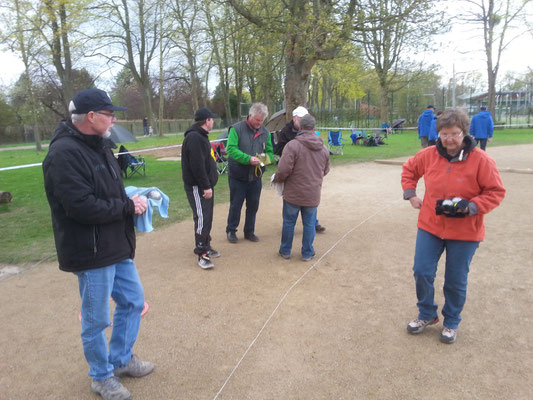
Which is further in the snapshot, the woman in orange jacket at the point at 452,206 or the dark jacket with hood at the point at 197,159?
the dark jacket with hood at the point at 197,159

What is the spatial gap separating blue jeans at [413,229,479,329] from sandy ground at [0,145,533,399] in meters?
0.30

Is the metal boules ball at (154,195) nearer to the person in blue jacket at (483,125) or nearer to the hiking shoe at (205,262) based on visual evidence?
the hiking shoe at (205,262)

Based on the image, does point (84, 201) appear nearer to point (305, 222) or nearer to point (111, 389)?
point (111, 389)

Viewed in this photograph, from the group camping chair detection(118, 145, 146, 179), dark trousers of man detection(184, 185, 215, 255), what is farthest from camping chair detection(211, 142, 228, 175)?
dark trousers of man detection(184, 185, 215, 255)

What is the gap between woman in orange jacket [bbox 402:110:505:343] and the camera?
2.74 metres

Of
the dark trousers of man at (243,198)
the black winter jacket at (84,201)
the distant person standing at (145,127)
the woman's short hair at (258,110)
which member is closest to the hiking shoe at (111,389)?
the black winter jacket at (84,201)

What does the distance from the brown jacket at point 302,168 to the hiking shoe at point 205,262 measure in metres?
1.19

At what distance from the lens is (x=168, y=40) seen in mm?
28781

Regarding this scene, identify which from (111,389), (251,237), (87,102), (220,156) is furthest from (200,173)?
(220,156)

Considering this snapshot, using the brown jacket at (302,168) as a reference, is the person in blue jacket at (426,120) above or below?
above

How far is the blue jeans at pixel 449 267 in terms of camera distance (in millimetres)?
2900

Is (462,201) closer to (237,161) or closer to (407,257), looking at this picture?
(407,257)

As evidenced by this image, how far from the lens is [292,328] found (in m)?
3.34

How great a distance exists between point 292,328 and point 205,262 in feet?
5.62
